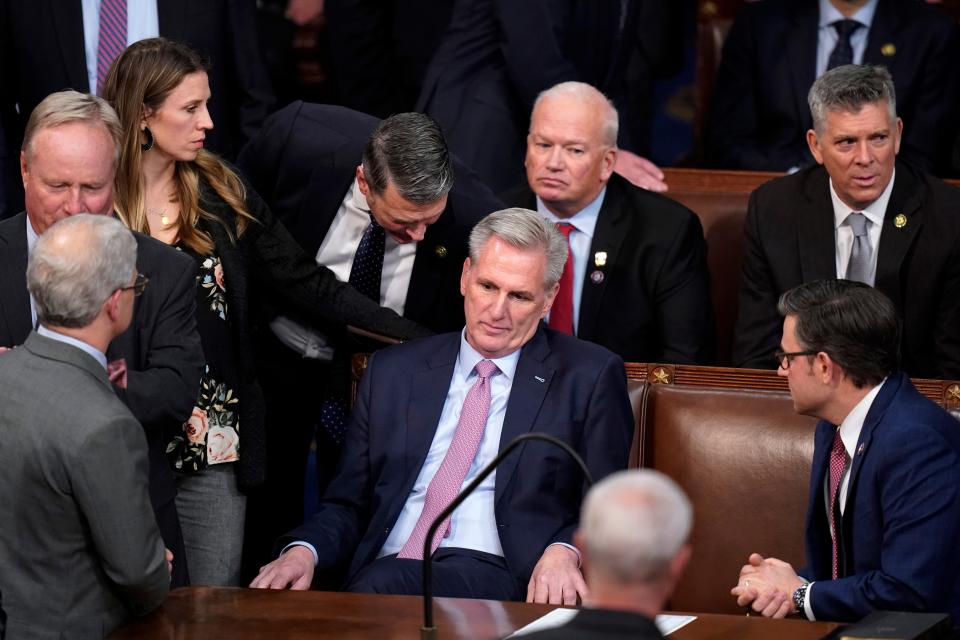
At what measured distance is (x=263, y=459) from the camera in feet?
11.3

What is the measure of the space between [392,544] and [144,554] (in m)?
0.86

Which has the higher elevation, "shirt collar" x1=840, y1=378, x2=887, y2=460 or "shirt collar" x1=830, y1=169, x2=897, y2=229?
"shirt collar" x1=830, y1=169, x2=897, y2=229

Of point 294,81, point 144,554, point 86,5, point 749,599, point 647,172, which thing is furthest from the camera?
point 294,81

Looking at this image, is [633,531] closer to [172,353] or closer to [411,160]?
[172,353]

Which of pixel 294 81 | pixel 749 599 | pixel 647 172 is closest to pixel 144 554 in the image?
pixel 749 599

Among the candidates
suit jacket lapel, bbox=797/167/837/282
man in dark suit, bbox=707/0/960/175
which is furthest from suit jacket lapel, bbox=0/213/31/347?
man in dark suit, bbox=707/0/960/175

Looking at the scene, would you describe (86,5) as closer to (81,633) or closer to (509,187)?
(509,187)

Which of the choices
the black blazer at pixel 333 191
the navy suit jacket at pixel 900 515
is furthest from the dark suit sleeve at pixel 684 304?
the navy suit jacket at pixel 900 515

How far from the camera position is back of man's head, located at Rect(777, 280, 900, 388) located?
10.1ft

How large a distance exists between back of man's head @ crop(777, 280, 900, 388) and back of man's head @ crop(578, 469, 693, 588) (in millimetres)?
1416

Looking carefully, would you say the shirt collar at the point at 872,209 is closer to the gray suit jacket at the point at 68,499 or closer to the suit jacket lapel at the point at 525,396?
the suit jacket lapel at the point at 525,396

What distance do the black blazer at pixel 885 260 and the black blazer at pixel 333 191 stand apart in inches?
33.0

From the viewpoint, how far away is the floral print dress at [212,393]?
335cm

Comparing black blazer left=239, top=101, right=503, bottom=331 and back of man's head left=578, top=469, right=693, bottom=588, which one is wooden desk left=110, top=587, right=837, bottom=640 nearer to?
back of man's head left=578, top=469, right=693, bottom=588
